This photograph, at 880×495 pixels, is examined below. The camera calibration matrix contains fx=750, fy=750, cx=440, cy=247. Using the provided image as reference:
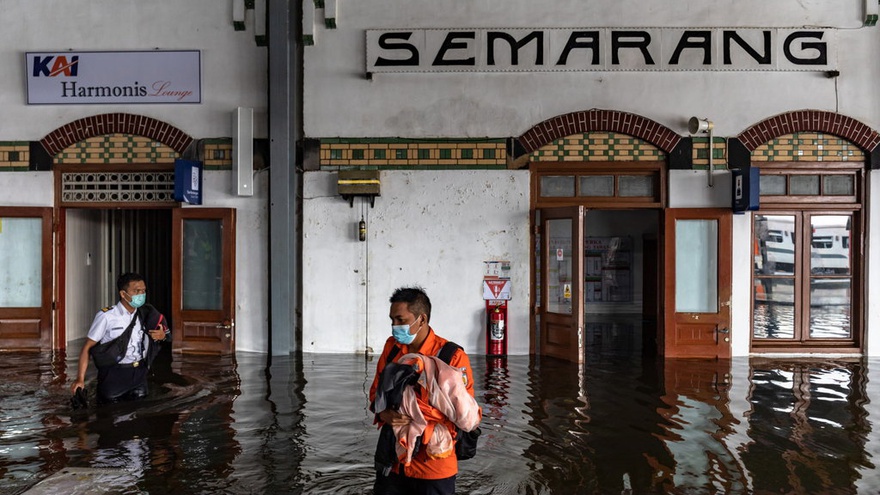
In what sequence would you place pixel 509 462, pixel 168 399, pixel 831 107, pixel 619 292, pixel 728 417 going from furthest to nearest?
pixel 619 292, pixel 831 107, pixel 168 399, pixel 728 417, pixel 509 462

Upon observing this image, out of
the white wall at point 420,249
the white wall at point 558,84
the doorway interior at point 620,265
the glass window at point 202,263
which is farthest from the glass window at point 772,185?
the glass window at point 202,263

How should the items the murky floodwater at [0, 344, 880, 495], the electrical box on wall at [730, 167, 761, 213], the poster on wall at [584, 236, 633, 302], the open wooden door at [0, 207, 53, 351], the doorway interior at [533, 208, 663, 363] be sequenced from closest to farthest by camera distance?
the murky floodwater at [0, 344, 880, 495]
the electrical box on wall at [730, 167, 761, 213]
the doorway interior at [533, 208, 663, 363]
the open wooden door at [0, 207, 53, 351]
the poster on wall at [584, 236, 633, 302]

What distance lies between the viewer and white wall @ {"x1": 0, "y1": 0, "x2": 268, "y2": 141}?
9.41 m

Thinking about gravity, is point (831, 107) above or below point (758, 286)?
above

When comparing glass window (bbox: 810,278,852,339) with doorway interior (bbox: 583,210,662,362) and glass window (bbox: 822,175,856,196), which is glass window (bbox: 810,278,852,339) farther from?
doorway interior (bbox: 583,210,662,362)

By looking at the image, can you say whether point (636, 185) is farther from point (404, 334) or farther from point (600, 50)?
point (404, 334)

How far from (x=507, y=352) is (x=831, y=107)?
4940mm

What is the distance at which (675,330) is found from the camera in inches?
362

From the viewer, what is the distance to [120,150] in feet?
31.0

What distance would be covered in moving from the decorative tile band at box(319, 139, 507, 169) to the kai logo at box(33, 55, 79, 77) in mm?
3471

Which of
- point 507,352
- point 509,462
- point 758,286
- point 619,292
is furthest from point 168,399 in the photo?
point 619,292

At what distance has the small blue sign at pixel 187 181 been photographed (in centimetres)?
894

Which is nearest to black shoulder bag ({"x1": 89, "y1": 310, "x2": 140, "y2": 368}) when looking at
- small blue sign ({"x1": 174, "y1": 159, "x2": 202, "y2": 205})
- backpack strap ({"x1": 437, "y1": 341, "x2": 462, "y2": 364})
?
backpack strap ({"x1": 437, "y1": 341, "x2": 462, "y2": 364})

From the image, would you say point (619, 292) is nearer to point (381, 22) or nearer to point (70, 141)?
point (381, 22)
